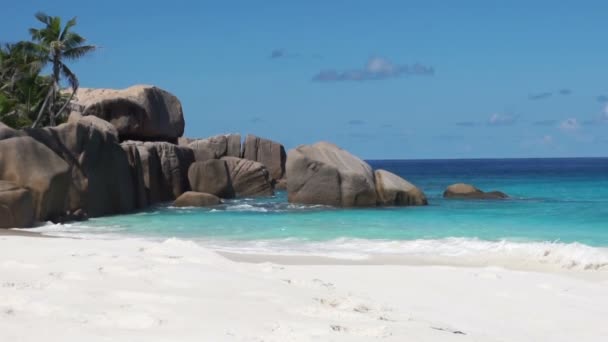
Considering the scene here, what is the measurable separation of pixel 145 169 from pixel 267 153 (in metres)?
12.6

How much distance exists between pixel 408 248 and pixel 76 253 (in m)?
8.32

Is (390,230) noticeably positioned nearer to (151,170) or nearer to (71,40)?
(151,170)

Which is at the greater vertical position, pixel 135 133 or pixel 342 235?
pixel 135 133

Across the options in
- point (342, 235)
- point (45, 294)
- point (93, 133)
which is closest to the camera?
point (45, 294)

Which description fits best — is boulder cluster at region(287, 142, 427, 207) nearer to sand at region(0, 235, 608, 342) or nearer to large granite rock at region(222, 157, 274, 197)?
large granite rock at region(222, 157, 274, 197)

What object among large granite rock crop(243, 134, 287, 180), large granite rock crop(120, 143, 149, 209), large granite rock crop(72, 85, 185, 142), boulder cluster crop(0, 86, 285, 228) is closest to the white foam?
boulder cluster crop(0, 86, 285, 228)

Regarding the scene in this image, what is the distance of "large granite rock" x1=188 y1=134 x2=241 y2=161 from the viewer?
124 feet

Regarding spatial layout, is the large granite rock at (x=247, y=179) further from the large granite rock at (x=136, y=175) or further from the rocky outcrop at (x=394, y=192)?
the rocky outcrop at (x=394, y=192)

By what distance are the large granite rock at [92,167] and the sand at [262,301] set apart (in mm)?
13021

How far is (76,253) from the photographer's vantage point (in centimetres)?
825

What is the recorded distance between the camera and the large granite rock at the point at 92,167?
72.6ft

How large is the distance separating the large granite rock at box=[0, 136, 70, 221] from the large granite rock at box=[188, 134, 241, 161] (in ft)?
54.4

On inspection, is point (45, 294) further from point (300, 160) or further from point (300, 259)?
point (300, 160)

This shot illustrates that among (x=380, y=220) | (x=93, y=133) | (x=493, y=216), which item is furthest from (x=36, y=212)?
(x=493, y=216)
